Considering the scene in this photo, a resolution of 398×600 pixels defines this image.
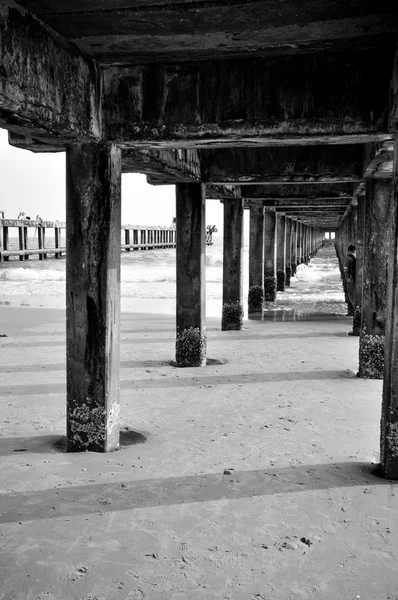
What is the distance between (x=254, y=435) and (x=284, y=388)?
1846mm

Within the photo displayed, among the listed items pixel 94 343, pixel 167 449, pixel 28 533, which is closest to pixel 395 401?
pixel 167 449

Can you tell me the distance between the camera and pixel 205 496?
13.5 ft

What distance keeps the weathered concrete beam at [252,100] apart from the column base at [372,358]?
4.02 meters

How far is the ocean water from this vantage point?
54.4 feet

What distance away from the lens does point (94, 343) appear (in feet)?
15.6

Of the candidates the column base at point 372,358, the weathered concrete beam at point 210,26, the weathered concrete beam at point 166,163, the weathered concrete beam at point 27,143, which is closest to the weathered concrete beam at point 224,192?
the weathered concrete beam at point 166,163

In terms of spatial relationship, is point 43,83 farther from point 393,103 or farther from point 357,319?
point 357,319

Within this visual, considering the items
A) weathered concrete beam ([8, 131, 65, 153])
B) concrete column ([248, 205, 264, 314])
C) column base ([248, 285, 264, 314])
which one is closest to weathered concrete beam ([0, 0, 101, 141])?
weathered concrete beam ([8, 131, 65, 153])

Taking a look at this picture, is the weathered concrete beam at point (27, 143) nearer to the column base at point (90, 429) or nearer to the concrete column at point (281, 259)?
the column base at point (90, 429)

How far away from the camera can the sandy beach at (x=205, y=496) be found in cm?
310

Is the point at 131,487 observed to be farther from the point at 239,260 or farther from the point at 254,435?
the point at 239,260


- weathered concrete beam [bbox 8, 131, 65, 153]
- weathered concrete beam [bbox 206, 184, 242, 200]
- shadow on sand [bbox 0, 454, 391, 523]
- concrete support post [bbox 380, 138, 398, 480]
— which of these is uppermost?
weathered concrete beam [bbox 206, 184, 242, 200]

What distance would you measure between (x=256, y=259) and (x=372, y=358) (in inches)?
303

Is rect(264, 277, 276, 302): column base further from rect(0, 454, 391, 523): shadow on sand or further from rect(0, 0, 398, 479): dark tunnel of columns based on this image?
rect(0, 454, 391, 523): shadow on sand
